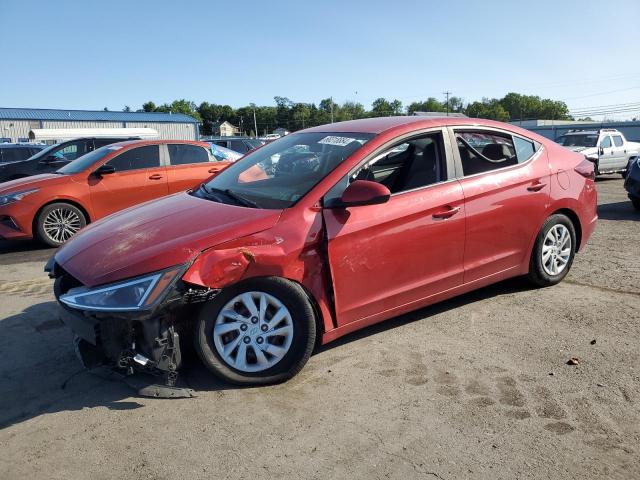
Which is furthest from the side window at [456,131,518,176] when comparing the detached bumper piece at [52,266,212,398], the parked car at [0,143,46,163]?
the parked car at [0,143,46,163]

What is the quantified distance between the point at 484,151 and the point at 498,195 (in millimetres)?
432

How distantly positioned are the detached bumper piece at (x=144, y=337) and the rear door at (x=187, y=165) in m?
5.68

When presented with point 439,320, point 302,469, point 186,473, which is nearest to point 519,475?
point 302,469

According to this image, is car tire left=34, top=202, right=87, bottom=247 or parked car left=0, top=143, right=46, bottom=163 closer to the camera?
car tire left=34, top=202, right=87, bottom=247

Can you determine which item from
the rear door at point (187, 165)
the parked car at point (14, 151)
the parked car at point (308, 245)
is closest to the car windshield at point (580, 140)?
the rear door at point (187, 165)

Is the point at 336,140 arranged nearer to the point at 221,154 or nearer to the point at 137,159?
the point at 137,159

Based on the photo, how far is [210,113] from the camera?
432ft

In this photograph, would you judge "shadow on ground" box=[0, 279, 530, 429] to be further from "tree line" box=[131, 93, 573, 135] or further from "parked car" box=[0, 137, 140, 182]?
"tree line" box=[131, 93, 573, 135]

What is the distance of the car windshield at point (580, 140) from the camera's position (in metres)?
16.9

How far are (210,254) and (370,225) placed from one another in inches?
43.6

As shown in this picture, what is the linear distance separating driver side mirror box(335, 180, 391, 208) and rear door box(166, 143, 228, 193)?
5651 millimetres

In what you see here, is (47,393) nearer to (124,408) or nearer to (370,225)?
(124,408)

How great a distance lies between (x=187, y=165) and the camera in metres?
8.95

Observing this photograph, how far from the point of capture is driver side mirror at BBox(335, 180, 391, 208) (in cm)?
341
